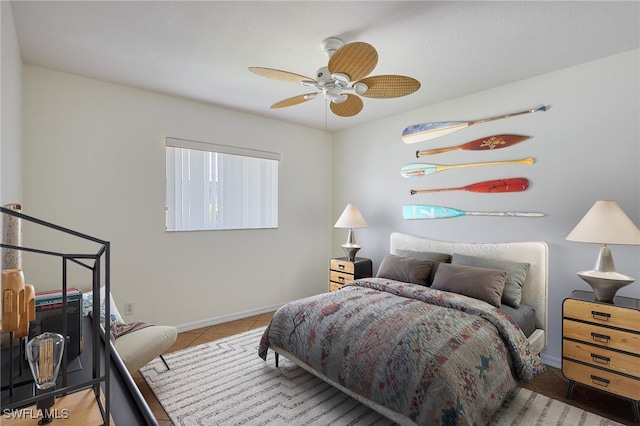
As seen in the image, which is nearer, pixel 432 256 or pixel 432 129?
pixel 432 256

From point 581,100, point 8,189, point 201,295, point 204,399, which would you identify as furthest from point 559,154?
point 8,189

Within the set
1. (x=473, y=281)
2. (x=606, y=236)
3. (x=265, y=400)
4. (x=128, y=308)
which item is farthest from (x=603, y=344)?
(x=128, y=308)

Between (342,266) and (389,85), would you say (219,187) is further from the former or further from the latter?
(389,85)

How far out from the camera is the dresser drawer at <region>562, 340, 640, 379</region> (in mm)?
2086

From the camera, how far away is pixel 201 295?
3.68 m

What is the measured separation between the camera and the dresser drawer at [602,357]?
2086 millimetres

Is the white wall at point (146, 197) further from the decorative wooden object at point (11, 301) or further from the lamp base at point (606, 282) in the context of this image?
the lamp base at point (606, 282)

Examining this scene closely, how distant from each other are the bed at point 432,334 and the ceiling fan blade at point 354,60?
163 centimetres

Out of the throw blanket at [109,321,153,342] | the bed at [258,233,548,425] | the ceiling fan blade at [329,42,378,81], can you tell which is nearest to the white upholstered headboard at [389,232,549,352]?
the bed at [258,233,548,425]

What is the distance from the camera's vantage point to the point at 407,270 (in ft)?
10.6

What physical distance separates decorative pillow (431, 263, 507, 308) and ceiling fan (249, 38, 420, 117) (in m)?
1.65

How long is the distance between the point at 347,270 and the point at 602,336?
2427 millimetres

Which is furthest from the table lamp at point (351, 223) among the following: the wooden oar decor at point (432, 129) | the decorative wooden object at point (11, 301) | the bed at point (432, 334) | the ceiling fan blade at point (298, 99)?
the decorative wooden object at point (11, 301)

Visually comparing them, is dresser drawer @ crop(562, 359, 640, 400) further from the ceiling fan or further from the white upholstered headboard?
the ceiling fan
